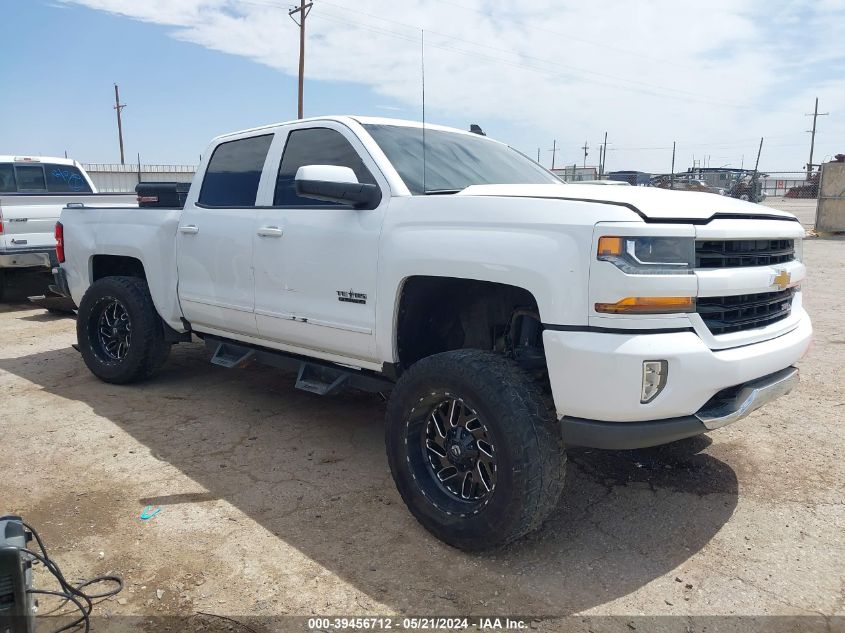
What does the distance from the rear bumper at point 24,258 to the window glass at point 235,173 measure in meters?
5.22

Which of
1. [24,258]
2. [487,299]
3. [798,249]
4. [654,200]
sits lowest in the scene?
[24,258]

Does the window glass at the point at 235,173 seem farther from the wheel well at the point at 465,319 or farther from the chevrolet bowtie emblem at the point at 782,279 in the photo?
the chevrolet bowtie emblem at the point at 782,279

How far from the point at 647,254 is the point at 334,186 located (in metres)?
1.54

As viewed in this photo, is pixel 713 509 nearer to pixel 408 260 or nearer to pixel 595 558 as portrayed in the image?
pixel 595 558

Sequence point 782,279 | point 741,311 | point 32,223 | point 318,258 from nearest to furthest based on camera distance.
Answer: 1. point 741,311
2. point 782,279
3. point 318,258
4. point 32,223

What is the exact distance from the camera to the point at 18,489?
370 centimetres

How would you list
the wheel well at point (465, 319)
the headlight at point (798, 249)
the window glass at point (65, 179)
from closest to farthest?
the wheel well at point (465, 319) → the headlight at point (798, 249) → the window glass at point (65, 179)

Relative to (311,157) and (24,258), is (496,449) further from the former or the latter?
(24,258)

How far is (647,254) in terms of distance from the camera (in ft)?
8.66

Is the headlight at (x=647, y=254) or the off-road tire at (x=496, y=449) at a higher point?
the headlight at (x=647, y=254)

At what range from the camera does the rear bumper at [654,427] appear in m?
2.66

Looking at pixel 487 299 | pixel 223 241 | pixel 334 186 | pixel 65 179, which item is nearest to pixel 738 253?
pixel 487 299

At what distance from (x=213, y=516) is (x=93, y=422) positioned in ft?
5.99

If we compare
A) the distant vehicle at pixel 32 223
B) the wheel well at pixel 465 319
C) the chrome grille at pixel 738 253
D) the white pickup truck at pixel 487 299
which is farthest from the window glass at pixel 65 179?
the chrome grille at pixel 738 253
